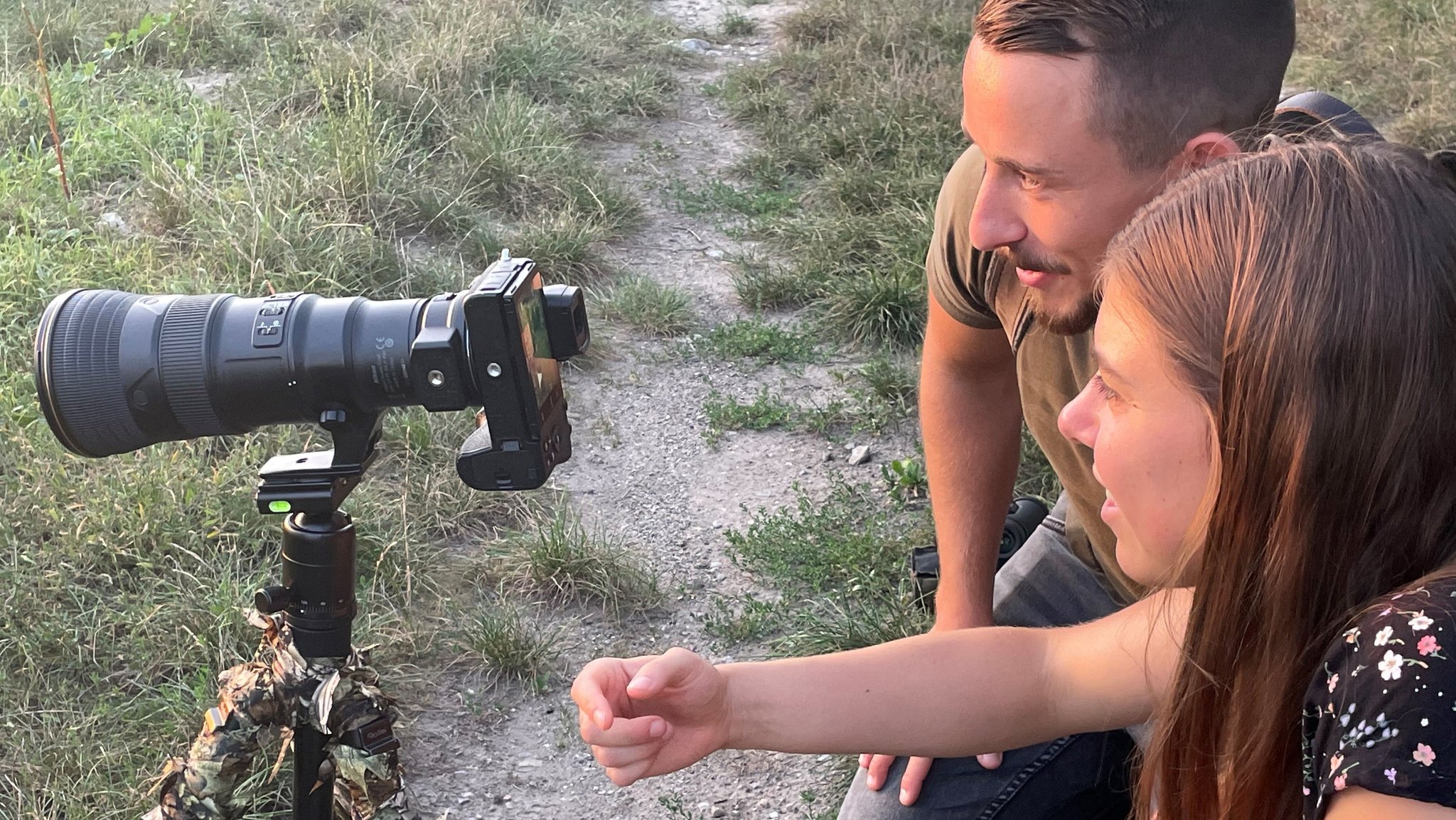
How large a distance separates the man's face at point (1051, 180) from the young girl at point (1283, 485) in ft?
1.59

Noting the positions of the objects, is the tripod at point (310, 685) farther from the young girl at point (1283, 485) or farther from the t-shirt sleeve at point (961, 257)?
the t-shirt sleeve at point (961, 257)

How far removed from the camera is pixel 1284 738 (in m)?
1.40

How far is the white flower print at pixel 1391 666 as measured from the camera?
1.18m

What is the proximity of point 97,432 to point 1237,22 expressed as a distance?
1.86 meters

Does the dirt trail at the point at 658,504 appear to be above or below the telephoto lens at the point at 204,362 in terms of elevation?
A: below

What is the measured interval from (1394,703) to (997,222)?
1044mm

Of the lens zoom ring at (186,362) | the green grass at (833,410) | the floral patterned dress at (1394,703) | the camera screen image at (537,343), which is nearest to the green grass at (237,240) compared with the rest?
the lens zoom ring at (186,362)

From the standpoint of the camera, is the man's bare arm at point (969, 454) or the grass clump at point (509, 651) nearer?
the man's bare arm at point (969, 454)

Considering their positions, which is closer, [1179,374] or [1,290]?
[1179,374]

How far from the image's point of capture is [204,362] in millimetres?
1900

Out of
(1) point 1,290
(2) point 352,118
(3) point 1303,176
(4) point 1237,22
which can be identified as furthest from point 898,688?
(2) point 352,118

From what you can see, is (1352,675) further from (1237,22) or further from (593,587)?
(593,587)

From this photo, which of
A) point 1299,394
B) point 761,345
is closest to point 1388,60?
point 761,345

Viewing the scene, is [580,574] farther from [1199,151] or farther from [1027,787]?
[1199,151]
